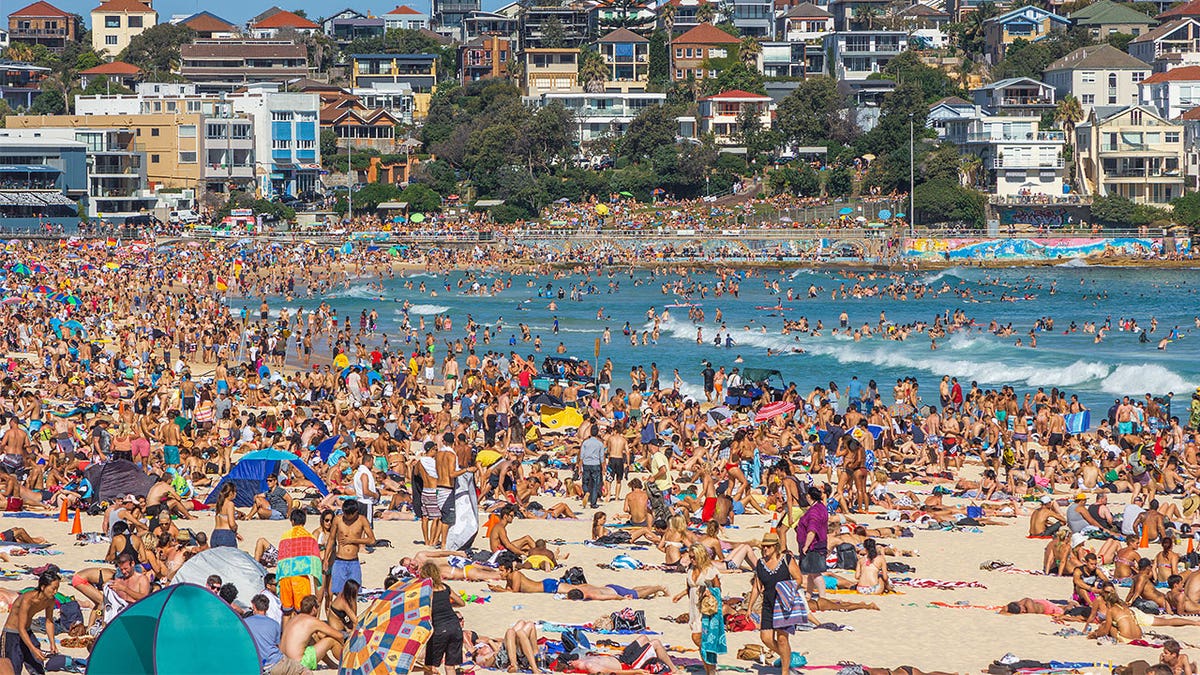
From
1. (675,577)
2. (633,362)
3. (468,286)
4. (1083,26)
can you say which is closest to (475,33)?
(1083,26)

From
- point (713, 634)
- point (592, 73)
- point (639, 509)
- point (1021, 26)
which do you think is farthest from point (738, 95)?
point (713, 634)

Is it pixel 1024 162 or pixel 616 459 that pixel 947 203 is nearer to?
pixel 1024 162

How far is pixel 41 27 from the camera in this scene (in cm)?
13150

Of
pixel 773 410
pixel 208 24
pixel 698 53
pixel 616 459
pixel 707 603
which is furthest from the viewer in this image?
pixel 208 24

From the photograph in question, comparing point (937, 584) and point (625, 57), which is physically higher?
point (625, 57)

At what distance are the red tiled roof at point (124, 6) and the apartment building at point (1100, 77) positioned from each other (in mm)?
77433

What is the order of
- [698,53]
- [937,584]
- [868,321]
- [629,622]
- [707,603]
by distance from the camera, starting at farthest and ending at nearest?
[698,53]
[868,321]
[937,584]
[629,622]
[707,603]

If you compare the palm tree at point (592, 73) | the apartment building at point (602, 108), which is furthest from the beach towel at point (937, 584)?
the palm tree at point (592, 73)

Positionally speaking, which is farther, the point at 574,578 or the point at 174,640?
the point at 574,578

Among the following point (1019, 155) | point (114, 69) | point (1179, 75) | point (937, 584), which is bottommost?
point (937, 584)

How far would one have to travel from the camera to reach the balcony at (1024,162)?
80375 mm

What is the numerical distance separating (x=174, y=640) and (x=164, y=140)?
8208 cm

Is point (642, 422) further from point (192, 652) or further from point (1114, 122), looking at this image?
point (1114, 122)

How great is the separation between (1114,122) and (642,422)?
6330cm
